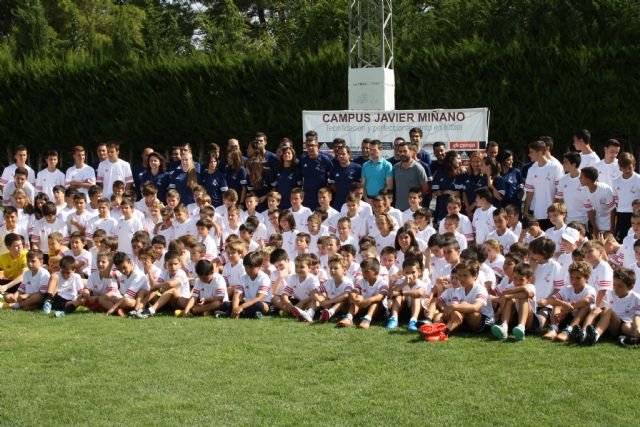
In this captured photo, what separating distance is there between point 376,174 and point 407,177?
49cm

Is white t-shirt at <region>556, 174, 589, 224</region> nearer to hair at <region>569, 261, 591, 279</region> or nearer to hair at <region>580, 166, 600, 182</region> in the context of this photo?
hair at <region>580, 166, 600, 182</region>

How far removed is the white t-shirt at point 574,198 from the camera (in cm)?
1063

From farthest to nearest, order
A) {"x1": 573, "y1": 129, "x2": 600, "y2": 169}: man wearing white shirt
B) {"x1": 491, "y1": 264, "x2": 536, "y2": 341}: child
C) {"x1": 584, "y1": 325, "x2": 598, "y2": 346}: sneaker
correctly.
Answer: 1. {"x1": 573, "y1": 129, "x2": 600, "y2": 169}: man wearing white shirt
2. {"x1": 491, "y1": 264, "x2": 536, "y2": 341}: child
3. {"x1": 584, "y1": 325, "x2": 598, "y2": 346}: sneaker

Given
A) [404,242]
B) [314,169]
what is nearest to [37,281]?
[314,169]

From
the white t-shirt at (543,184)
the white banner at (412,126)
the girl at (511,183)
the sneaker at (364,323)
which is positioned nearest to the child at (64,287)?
the sneaker at (364,323)

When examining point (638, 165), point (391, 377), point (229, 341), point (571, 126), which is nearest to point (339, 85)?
point (571, 126)

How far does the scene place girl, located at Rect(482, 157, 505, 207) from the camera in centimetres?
1152

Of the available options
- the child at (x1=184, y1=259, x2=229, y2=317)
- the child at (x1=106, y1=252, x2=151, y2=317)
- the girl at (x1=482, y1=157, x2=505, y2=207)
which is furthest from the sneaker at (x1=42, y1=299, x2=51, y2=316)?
the girl at (x1=482, y1=157, x2=505, y2=207)

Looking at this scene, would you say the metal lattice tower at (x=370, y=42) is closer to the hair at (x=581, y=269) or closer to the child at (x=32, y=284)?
the child at (x=32, y=284)

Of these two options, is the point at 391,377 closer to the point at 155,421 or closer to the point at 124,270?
the point at 155,421

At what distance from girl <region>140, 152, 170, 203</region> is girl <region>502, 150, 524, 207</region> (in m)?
5.03

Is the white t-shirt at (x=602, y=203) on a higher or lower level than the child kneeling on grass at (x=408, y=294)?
higher

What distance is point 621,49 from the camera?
14945mm

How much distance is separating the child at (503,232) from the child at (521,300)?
1651mm
